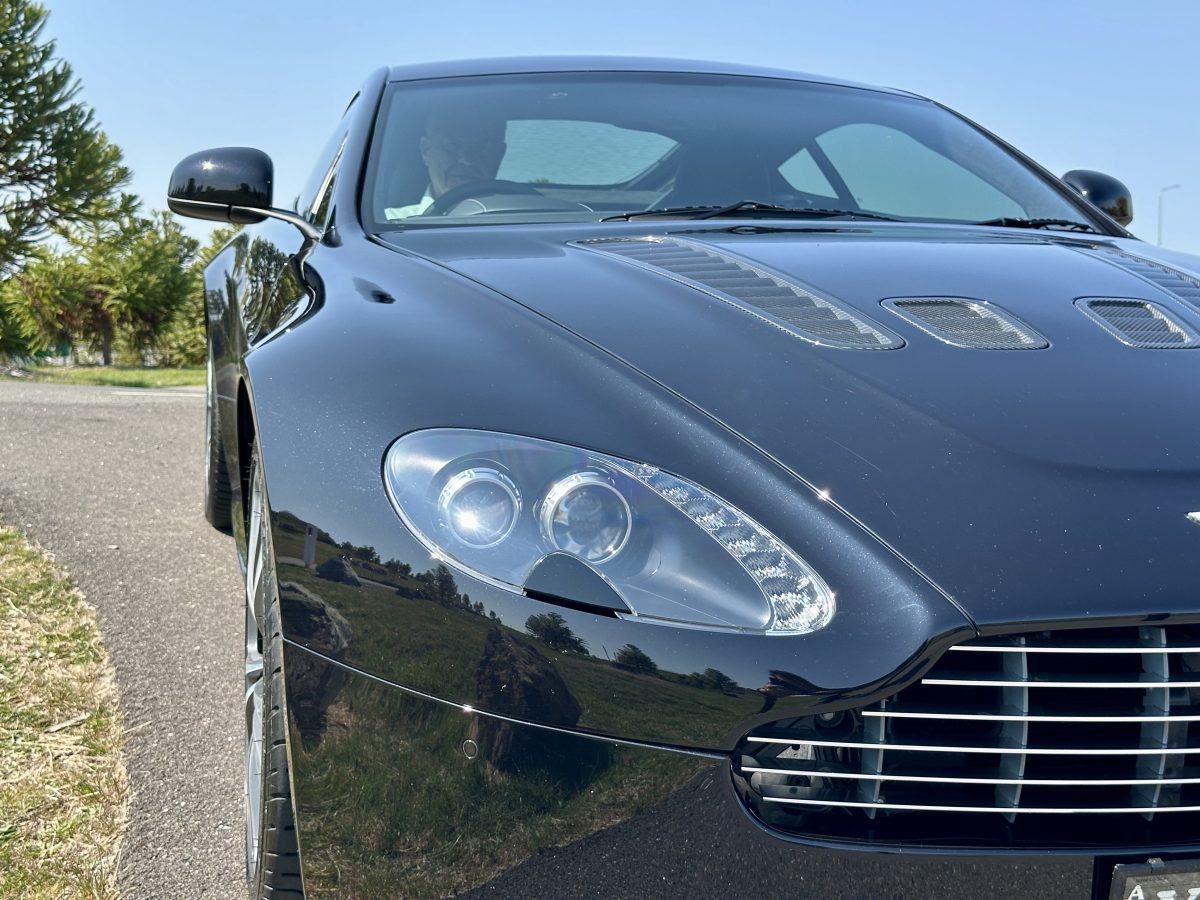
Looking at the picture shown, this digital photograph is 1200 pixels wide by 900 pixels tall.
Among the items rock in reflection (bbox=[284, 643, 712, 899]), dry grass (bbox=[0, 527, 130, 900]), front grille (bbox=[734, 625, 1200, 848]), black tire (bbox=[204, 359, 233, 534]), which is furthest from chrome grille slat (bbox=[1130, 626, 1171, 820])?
black tire (bbox=[204, 359, 233, 534])

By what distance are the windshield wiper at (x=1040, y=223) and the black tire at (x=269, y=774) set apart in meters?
1.71

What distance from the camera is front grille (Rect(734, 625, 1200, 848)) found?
1.18 m

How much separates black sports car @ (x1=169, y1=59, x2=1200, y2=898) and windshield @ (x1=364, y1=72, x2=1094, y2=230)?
0.74 meters

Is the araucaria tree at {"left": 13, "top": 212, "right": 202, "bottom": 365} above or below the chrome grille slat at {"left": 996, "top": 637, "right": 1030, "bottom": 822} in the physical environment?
below

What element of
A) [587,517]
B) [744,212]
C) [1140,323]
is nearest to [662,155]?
[744,212]

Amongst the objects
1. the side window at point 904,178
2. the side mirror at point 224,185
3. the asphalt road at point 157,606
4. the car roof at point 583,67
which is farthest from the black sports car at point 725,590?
the car roof at point 583,67

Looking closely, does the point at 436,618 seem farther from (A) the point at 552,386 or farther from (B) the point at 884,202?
(B) the point at 884,202

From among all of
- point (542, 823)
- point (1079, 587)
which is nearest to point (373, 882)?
point (542, 823)

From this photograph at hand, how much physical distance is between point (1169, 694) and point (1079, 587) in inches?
5.8

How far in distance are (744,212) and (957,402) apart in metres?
1.11

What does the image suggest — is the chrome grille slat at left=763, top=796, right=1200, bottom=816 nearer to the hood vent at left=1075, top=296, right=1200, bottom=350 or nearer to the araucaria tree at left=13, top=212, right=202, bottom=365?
the hood vent at left=1075, top=296, right=1200, bottom=350

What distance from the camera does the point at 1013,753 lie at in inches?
47.3

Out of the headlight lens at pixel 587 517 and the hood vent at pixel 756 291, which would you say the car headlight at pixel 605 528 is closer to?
the headlight lens at pixel 587 517

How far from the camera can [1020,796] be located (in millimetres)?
1200
